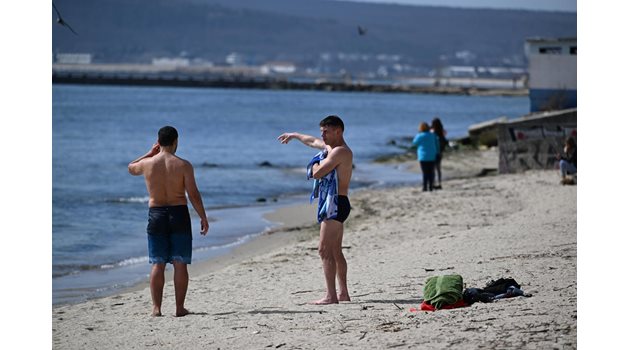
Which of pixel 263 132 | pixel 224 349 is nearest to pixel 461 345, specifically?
pixel 224 349

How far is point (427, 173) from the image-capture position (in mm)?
18516

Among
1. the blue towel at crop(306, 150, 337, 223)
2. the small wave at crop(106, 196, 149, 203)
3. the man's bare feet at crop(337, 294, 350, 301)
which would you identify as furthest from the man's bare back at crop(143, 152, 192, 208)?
the small wave at crop(106, 196, 149, 203)

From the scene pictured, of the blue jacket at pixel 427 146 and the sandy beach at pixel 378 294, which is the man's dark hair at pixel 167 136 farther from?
the blue jacket at pixel 427 146

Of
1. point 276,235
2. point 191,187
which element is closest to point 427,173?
point 276,235

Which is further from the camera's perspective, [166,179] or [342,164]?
[342,164]

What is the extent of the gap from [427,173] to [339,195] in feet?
34.4

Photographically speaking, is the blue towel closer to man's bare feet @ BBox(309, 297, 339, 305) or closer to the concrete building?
man's bare feet @ BBox(309, 297, 339, 305)

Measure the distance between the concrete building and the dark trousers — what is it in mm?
15642

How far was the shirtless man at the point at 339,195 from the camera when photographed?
8.11m

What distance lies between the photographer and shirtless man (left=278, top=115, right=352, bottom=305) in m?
8.11

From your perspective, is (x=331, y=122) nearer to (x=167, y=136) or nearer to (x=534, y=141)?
(x=167, y=136)

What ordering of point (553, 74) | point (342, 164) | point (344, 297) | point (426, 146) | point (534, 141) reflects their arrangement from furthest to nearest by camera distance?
point (553, 74), point (534, 141), point (426, 146), point (344, 297), point (342, 164)
